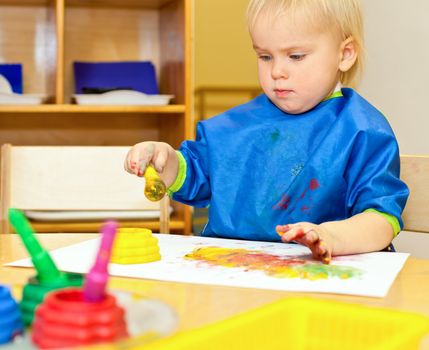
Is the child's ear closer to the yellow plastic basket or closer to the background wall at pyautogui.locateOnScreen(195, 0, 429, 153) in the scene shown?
the yellow plastic basket

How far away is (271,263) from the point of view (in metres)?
0.84

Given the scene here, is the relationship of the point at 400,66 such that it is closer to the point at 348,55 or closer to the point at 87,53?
the point at 87,53

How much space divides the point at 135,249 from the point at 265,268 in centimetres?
15

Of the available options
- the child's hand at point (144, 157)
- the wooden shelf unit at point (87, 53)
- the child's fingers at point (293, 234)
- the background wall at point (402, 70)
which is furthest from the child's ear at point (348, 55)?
the wooden shelf unit at point (87, 53)

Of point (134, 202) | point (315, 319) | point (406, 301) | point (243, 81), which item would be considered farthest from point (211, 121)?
point (243, 81)

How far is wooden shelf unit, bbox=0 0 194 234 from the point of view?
2.52 meters

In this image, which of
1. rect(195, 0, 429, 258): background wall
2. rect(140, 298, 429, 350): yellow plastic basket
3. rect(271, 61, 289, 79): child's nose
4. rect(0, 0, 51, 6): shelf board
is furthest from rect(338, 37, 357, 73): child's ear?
rect(0, 0, 51, 6): shelf board

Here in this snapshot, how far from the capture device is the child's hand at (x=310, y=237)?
2.69 ft

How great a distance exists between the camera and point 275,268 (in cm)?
81

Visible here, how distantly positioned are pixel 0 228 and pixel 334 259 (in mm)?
743

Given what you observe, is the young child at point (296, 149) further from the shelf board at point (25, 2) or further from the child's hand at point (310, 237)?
the shelf board at point (25, 2)

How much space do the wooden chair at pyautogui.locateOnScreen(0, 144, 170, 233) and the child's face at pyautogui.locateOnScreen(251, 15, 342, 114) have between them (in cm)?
48

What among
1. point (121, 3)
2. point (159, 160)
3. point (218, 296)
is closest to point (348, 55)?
point (159, 160)

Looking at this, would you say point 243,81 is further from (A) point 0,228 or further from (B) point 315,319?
(B) point 315,319
